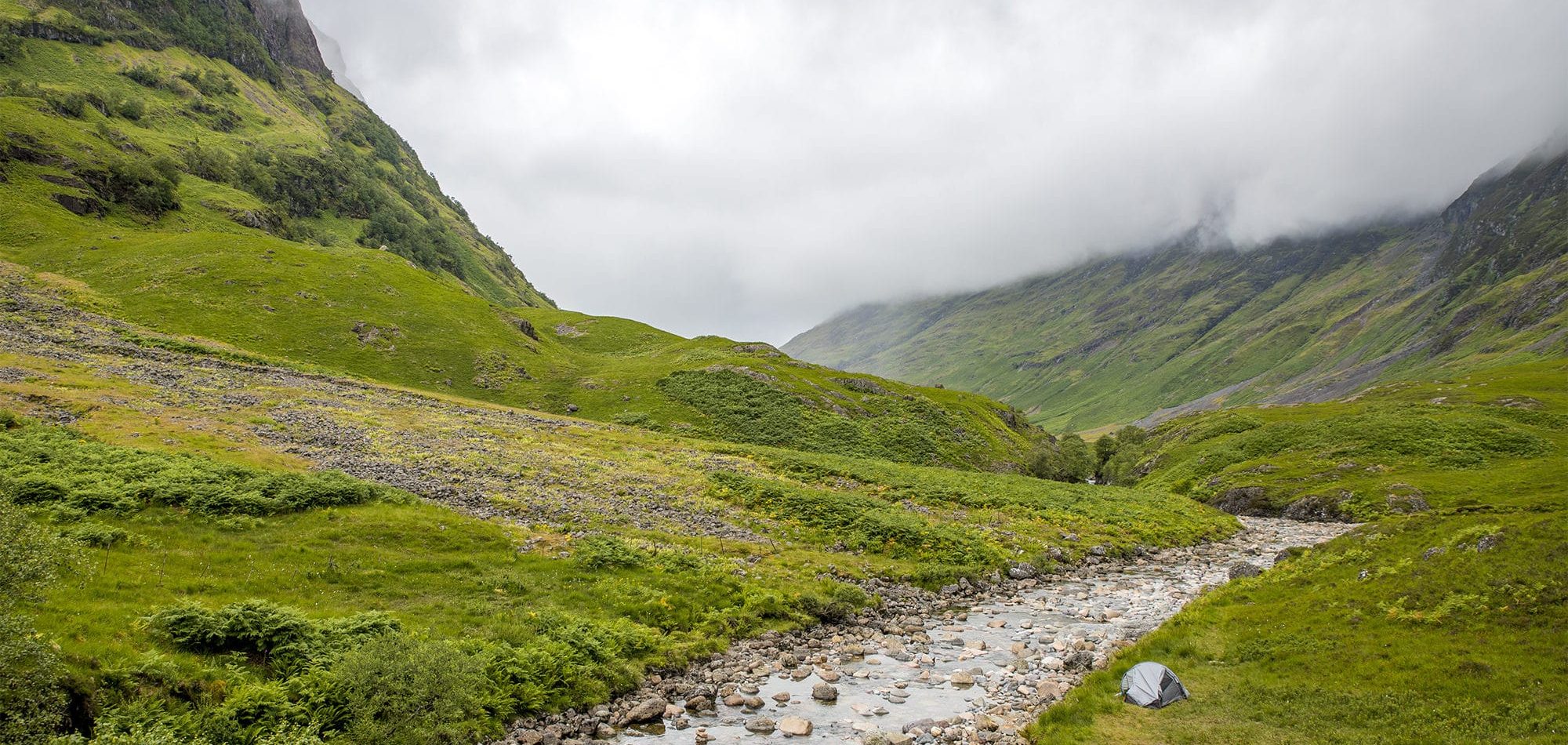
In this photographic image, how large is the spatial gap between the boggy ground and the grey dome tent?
2.17m

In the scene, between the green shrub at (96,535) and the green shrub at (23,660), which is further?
the green shrub at (96,535)

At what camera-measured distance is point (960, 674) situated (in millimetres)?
21750

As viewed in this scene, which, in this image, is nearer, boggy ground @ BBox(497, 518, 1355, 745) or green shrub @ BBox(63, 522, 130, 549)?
boggy ground @ BBox(497, 518, 1355, 745)

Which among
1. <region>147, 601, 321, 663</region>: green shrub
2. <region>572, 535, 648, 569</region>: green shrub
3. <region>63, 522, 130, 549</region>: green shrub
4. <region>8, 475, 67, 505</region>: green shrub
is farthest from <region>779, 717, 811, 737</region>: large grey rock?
<region>8, 475, 67, 505</region>: green shrub

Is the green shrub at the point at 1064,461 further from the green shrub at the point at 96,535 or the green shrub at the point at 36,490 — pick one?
the green shrub at the point at 36,490

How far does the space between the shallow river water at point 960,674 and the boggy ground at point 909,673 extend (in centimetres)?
5

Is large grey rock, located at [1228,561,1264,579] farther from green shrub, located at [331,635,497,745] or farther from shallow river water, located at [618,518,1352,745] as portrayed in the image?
green shrub, located at [331,635,497,745]

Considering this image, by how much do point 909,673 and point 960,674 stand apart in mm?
1715

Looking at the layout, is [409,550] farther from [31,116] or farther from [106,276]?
[31,116]

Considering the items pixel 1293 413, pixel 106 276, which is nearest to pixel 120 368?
pixel 106 276

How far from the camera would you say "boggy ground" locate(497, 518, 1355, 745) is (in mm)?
17891

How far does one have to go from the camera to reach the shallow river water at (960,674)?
17938mm

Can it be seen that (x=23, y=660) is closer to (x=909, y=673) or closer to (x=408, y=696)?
(x=408, y=696)

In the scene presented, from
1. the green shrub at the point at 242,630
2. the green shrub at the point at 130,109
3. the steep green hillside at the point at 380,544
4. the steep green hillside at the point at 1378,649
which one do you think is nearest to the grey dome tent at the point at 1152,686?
the steep green hillside at the point at 1378,649
